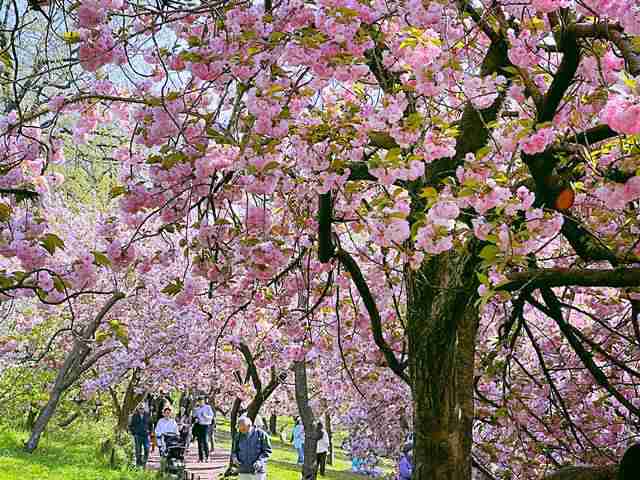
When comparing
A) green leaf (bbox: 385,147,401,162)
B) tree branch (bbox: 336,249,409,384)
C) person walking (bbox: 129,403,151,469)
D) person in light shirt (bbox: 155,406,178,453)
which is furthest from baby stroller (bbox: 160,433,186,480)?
green leaf (bbox: 385,147,401,162)

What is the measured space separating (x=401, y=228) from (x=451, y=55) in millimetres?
829

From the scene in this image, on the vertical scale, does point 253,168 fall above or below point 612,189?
above

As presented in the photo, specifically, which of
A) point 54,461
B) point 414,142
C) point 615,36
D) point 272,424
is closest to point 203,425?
point 54,461

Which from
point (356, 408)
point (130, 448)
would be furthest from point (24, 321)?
point (356, 408)

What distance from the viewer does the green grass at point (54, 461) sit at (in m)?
11.4

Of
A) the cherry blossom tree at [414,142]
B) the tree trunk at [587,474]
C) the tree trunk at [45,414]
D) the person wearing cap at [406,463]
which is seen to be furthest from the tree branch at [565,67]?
the tree trunk at [45,414]

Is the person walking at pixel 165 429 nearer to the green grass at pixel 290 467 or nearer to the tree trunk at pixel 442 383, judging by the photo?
the green grass at pixel 290 467

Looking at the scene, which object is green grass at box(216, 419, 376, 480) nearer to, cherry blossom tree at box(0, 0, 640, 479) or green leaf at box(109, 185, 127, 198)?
cherry blossom tree at box(0, 0, 640, 479)

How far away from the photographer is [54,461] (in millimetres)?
13344

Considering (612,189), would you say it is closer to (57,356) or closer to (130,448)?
(130,448)

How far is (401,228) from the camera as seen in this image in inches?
140

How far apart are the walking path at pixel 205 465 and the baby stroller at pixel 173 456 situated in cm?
37

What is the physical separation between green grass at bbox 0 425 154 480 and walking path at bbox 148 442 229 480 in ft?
5.12

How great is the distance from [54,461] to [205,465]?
23.2ft
